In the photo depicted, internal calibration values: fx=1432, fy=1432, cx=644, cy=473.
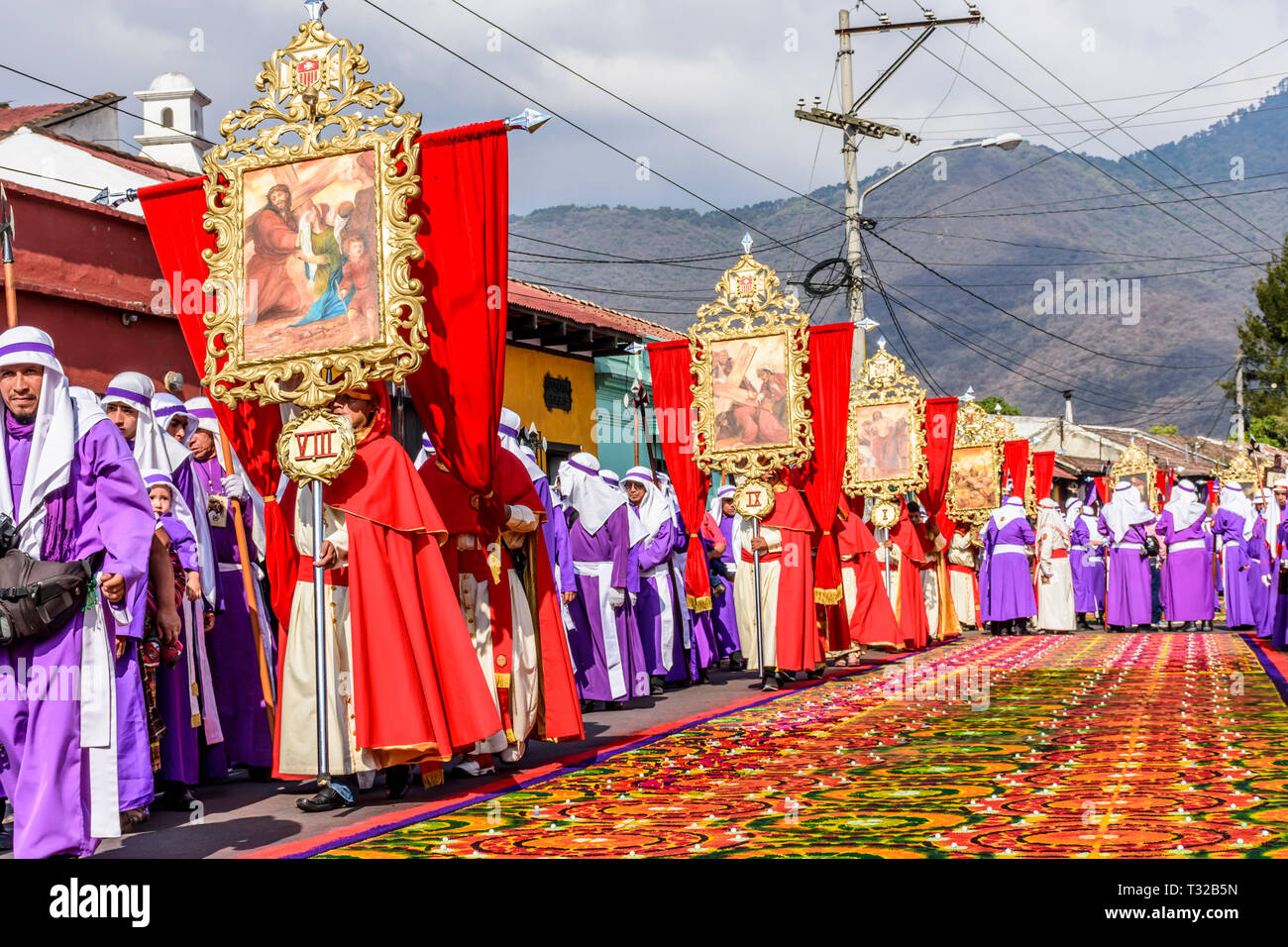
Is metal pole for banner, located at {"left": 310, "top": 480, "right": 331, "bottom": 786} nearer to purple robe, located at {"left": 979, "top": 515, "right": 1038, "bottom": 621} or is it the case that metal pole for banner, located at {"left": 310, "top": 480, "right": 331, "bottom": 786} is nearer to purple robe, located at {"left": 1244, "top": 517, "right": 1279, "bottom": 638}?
purple robe, located at {"left": 1244, "top": 517, "right": 1279, "bottom": 638}

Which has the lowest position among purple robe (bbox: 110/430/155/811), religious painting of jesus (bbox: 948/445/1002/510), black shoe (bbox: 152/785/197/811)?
black shoe (bbox: 152/785/197/811)

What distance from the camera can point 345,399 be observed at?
690 centimetres

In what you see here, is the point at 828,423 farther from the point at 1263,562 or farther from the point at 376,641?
the point at 1263,562

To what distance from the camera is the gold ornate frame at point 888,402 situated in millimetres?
16781

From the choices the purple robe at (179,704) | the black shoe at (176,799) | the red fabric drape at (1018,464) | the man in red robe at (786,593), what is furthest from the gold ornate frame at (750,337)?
the red fabric drape at (1018,464)

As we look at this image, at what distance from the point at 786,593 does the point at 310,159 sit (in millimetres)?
6027

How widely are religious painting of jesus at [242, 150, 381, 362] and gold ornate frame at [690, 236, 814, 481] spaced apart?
5.66m

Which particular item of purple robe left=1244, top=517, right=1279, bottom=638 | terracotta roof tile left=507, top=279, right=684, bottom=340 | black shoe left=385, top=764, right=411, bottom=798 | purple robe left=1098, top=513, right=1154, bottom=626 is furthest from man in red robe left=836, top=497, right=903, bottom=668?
black shoe left=385, top=764, right=411, bottom=798

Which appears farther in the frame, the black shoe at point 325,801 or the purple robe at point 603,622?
the purple robe at point 603,622

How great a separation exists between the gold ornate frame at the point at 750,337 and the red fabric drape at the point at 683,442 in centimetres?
20

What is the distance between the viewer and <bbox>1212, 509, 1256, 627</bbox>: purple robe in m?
18.5

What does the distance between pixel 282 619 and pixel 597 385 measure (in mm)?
16446

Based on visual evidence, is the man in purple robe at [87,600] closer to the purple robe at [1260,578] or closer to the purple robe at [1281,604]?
the purple robe at [1281,604]
